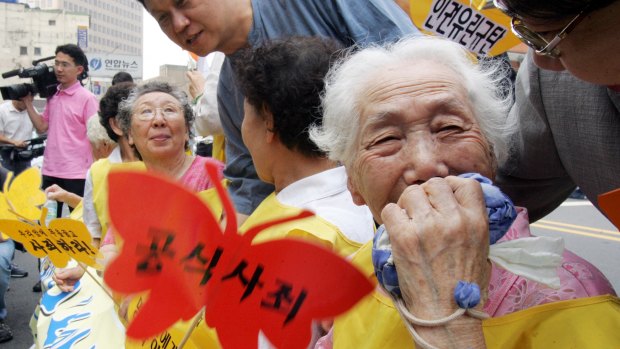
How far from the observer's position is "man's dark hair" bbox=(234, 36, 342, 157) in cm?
169

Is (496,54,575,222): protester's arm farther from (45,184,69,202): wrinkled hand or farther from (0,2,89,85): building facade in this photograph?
(0,2,89,85): building facade

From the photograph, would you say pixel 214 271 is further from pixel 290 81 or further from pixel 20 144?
pixel 20 144

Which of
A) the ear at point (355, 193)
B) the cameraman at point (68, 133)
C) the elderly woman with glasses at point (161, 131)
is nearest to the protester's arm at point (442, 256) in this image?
the ear at point (355, 193)

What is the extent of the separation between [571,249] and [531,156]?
607 centimetres

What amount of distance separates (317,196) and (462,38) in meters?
1.22

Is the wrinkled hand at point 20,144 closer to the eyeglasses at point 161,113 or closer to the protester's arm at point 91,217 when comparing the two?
the protester's arm at point 91,217

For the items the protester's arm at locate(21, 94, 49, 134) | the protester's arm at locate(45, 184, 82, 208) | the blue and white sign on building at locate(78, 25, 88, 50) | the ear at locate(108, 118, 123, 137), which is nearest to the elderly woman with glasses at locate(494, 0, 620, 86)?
the ear at locate(108, 118, 123, 137)

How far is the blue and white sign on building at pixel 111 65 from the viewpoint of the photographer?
22.8 metres

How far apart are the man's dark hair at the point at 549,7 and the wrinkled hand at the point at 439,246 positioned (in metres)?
0.29

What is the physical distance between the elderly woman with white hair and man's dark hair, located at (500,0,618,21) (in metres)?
0.29

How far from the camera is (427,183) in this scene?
98 cm

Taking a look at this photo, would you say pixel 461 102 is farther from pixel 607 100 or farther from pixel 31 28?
pixel 31 28

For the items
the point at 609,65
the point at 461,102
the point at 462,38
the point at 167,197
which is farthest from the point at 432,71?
the point at 462,38

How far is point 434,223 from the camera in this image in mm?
919
